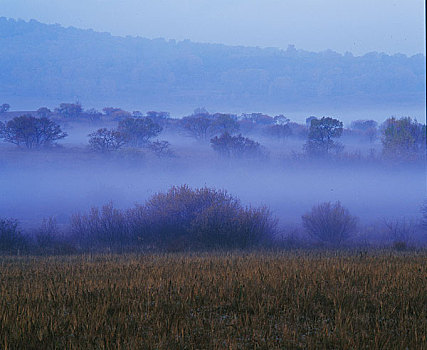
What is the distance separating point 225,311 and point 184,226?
1510 centimetres

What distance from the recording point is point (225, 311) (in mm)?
6258

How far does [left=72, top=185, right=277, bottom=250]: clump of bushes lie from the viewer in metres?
19.8

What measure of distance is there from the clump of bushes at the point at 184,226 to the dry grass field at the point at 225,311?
10718 millimetres

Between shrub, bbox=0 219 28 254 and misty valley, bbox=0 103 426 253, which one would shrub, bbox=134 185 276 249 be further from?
misty valley, bbox=0 103 426 253

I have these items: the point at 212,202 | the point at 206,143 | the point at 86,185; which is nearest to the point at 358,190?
the point at 86,185

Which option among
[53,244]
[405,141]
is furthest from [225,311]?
[405,141]

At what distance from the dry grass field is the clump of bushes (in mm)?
10718

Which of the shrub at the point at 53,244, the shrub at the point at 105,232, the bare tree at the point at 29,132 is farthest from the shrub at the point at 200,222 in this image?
the bare tree at the point at 29,132

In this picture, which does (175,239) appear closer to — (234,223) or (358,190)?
(234,223)

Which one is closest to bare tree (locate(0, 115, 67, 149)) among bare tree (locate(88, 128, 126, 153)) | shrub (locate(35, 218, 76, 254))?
bare tree (locate(88, 128, 126, 153))

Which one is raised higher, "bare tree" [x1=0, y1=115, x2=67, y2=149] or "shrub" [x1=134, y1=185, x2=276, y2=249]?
"bare tree" [x1=0, y1=115, x2=67, y2=149]

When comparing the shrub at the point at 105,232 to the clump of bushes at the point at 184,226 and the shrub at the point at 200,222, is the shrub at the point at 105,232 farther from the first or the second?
the shrub at the point at 200,222

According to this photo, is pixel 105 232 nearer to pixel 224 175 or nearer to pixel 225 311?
pixel 225 311

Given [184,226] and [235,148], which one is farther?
[235,148]
